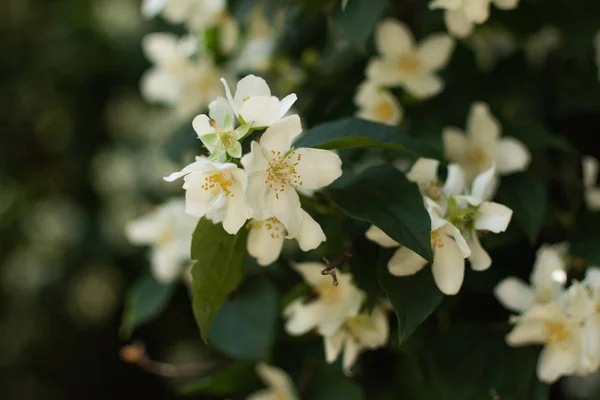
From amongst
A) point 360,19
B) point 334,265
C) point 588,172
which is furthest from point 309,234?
point 588,172

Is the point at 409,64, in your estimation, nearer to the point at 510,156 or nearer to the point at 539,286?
the point at 510,156

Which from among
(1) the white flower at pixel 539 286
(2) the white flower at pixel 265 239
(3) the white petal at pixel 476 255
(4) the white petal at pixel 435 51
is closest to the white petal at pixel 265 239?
(2) the white flower at pixel 265 239

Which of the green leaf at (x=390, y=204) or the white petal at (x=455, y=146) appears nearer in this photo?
the green leaf at (x=390, y=204)

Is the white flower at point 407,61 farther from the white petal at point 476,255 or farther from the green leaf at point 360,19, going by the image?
the white petal at point 476,255

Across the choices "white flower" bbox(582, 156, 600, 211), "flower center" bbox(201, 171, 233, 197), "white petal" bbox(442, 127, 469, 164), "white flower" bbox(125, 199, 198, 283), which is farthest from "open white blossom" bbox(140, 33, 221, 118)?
"white flower" bbox(582, 156, 600, 211)

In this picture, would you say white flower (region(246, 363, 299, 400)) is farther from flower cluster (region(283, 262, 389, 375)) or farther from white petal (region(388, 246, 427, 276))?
white petal (region(388, 246, 427, 276))
